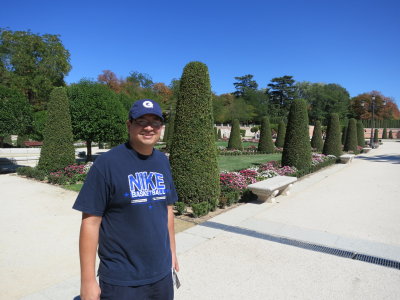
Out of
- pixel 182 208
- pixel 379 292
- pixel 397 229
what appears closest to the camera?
pixel 379 292

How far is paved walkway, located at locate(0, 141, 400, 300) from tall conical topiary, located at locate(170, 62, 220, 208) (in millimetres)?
959

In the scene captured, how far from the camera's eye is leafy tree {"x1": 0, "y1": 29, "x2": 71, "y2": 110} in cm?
2769

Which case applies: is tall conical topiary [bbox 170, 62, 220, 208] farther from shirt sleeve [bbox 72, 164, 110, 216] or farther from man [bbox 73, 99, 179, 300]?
shirt sleeve [bbox 72, 164, 110, 216]

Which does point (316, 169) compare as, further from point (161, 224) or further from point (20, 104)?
point (20, 104)

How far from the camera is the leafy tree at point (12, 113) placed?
12.4 metres

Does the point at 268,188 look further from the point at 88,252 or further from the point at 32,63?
the point at 32,63

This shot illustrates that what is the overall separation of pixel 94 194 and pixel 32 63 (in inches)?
1292

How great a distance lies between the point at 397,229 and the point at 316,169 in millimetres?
8241

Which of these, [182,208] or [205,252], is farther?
[182,208]

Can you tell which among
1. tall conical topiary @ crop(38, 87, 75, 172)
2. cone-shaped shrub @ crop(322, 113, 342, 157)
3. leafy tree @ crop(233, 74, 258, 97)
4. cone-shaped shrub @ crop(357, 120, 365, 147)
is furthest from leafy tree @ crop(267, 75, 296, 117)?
tall conical topiary @ crop(38, 87, 75, 172)

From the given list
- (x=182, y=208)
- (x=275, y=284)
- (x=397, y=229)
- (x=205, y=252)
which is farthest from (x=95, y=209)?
(x=397, y=229)

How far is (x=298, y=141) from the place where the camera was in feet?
41.5

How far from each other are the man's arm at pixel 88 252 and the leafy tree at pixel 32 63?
101 feet

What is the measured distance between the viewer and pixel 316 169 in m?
13.7
